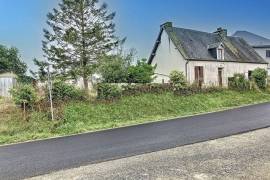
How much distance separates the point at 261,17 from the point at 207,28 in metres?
9.31

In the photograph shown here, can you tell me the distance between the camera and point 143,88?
23.8 metres

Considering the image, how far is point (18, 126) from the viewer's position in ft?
53.2

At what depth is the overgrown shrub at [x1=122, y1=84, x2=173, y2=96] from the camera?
22.9 m

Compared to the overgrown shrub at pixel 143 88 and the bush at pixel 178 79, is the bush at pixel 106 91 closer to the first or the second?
the overgrown shrub at pixel 143 88

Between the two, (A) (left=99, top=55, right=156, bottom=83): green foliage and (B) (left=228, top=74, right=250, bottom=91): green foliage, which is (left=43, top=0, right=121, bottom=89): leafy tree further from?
(B) (left=228, top=74, right=250, bottom=91): green foliage

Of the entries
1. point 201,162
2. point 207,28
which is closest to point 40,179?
point 201,162

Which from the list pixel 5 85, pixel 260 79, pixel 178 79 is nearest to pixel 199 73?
pixel 260 79

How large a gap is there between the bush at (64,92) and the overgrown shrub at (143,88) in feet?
11.7

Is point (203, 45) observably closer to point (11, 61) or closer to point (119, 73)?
point (119, 73)

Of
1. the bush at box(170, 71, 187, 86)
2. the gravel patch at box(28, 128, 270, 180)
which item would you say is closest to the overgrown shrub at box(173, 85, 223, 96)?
the bush at box(170, 71, 187, 86)

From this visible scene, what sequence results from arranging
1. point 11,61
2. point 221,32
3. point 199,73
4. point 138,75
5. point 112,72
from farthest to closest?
1. point 11,61
2. point 221,32
3. point 199,73
4. point 138,75
5. point 112,72

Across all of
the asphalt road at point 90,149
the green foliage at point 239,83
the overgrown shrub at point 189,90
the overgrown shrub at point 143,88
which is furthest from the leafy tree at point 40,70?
the asphalt road at point 90,149

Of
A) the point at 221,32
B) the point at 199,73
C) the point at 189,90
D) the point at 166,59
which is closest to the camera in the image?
the point at 189,90

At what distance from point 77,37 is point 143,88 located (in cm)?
930
